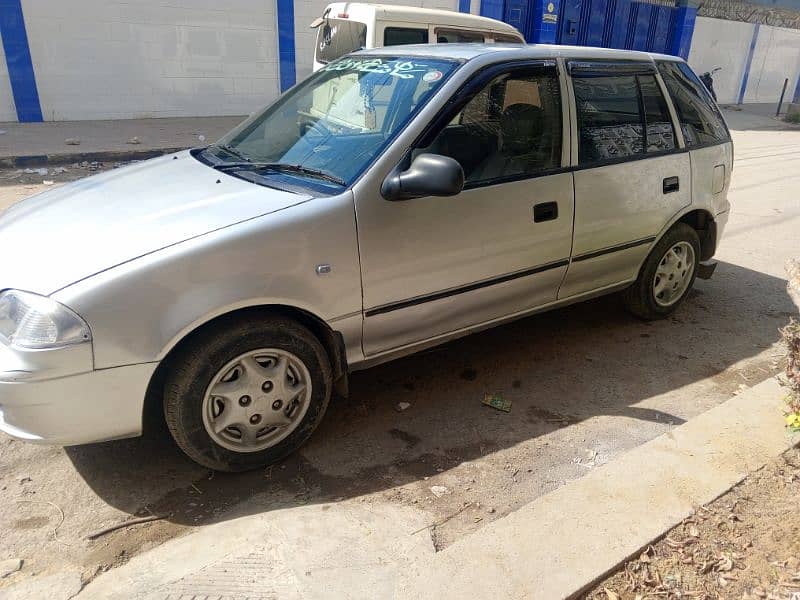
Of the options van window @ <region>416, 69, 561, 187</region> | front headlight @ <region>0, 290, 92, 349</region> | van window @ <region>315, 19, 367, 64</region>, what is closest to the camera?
front headlight @ <region>0, 290, 92, 349</region>

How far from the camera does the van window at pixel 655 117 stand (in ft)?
13.5

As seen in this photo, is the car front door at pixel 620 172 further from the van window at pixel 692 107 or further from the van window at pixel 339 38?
the van window at pixel 339 38

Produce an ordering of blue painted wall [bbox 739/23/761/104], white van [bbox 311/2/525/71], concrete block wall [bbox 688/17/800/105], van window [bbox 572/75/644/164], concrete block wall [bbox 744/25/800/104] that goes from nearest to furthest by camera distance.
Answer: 1. van window [bbox 572/75/644/164]
2. white van [bbox 311/2/525/71]
3. concrete block wall [bbox 688/17/800/105]
4. blue painted wall [bbox 739/23/761/104]
5. concrete block wall [bbox 744/25/800/104]

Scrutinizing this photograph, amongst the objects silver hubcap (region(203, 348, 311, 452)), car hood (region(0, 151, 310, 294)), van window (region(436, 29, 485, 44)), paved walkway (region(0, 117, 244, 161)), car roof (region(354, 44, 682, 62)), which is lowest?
paved walkway (region(0, 117, 244, 161))

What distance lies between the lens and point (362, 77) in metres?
3.56

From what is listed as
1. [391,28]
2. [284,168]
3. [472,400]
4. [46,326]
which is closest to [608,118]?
[472,400]

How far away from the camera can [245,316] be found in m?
2.71

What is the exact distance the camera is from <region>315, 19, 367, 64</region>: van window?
26.8ft

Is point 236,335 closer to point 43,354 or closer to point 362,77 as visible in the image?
point 43,354

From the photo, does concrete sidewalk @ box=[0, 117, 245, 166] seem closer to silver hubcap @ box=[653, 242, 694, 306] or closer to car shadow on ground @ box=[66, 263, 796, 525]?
car shadow on ground @ box=[66, 263, 796, 525]

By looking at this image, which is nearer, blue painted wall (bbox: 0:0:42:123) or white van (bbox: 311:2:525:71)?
white van (bbox: 311:2:525:71)

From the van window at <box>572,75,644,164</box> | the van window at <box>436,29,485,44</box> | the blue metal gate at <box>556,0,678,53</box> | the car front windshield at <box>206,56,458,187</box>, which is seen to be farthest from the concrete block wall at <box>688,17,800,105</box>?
the car front windshield at <box>206,56,458,187</box>

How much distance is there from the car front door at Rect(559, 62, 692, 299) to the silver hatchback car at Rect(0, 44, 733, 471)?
15 mm

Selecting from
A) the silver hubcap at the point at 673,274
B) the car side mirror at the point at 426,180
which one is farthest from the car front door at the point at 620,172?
the car side mirror at the point at 426,180
